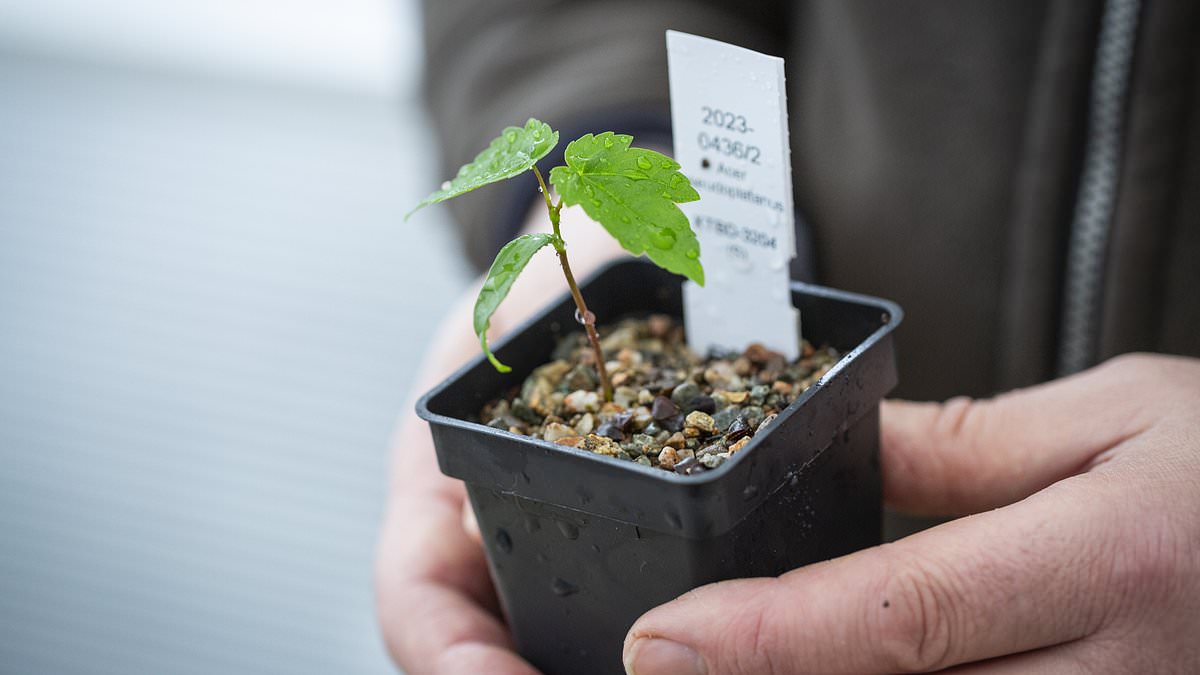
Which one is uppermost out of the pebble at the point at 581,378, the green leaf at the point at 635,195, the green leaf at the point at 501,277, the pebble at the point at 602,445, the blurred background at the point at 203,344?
the green leaf at the point at 635,195

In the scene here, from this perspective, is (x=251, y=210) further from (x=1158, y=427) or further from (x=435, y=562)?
(x=1158, y=427)

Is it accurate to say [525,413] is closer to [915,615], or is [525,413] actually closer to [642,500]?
[642,500]

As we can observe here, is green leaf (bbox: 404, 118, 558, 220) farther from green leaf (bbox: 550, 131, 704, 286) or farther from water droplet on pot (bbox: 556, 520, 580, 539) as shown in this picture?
water droplet on pot (bbox: 556, 520, 580, 539)

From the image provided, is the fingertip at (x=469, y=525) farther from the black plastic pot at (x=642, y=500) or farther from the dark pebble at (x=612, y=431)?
the dark pebble at (x=612, y=431)

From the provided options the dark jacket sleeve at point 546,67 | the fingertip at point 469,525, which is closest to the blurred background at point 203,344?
the dark jacket sleeve at point 546,67

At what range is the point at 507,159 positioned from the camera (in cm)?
71

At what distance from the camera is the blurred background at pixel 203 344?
2137mm

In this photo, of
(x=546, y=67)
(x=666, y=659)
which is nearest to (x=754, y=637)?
(x=666, y=659)

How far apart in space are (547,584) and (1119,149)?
80cm

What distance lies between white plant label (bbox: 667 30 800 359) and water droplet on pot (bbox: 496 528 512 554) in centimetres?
23

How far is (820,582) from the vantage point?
2.15ft

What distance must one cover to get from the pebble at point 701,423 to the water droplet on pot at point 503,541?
15cm

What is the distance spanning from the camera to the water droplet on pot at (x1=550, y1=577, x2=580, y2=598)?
741 millimetres

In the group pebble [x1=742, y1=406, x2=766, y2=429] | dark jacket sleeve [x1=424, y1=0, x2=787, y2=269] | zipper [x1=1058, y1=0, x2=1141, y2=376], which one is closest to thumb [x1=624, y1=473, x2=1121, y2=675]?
pebble [x1=742, y1=406, x2=766, y2=429]
